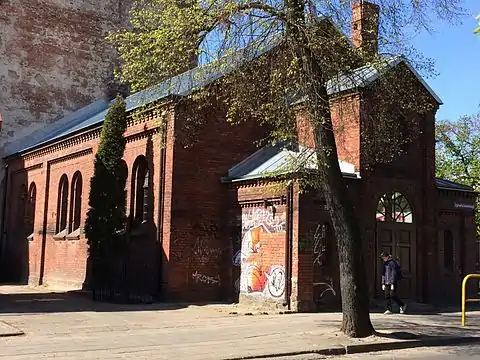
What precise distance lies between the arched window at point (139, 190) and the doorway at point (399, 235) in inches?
316

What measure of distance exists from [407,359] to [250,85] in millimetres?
6735

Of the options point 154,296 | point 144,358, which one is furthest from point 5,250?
point 144,358

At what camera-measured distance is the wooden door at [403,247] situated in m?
19.2

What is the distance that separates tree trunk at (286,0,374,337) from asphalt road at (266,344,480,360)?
1.09 meters

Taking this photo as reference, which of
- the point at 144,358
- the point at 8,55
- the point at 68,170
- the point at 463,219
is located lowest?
the point at 144,358

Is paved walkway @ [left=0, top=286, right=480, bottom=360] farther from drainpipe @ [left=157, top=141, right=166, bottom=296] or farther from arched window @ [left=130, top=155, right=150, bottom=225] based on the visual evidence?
arched window @ [left=130, top=155, right=150, bottom=225]

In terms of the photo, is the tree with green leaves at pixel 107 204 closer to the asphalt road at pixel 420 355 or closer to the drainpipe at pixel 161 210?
the drainpipe at pixel 161 210

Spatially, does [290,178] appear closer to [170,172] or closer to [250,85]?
[250,85]

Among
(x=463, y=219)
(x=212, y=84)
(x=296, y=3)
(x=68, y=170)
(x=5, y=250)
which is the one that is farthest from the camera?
(x=5, y=250)

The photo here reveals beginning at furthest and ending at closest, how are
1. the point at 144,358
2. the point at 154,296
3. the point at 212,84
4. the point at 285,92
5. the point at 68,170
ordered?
the point at 68,170 < the point at 154,296 < the point at 212,84 < the point at 285,92 < the point at 144,358

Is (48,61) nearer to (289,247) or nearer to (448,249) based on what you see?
(289,247)

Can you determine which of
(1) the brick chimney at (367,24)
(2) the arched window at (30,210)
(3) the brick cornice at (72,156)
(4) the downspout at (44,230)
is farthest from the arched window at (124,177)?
(1) the brick chimney at (367,24)

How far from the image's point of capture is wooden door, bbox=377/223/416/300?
19203 millimetres

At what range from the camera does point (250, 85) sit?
45.5 feet
